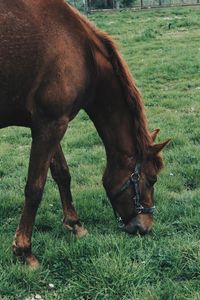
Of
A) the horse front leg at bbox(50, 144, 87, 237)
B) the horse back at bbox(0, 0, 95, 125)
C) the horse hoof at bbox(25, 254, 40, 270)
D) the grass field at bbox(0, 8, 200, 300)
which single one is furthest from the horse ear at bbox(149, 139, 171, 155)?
the horse hoof at bbox(25, 254, 40, 270)

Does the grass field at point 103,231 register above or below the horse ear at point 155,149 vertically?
below

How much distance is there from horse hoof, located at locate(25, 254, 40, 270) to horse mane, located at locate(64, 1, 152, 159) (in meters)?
1.42

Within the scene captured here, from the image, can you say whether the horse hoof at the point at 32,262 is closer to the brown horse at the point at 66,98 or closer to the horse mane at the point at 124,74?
the brown horse at the point at 66,98

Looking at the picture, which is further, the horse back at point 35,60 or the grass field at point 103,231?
the horse back at point 35,60

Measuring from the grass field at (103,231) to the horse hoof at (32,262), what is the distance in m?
0.08

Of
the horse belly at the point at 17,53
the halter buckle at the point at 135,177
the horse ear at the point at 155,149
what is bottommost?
the halter buckle at the point at 135,177

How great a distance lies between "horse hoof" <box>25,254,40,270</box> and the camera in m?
4.50

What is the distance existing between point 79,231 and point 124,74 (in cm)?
163

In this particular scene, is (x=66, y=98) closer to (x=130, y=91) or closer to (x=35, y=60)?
(x=35, y=60)

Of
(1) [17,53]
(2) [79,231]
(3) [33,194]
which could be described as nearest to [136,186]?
(2) [79,231]

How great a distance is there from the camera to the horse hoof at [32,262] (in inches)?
177

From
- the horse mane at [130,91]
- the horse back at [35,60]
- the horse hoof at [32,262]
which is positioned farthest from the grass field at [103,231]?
the horse back at [35,60]

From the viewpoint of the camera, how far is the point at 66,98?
4496 mm

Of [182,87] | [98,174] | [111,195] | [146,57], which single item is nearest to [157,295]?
[111,195]
